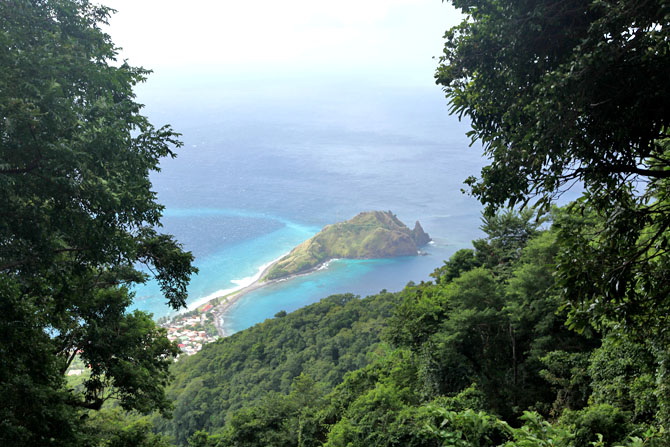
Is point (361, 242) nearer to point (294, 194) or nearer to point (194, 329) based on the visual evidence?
point (294, 194)

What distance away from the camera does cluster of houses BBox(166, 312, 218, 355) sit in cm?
4534

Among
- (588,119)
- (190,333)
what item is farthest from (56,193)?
(190,333)

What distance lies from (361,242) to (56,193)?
225ft

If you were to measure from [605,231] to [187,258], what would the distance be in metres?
5.91

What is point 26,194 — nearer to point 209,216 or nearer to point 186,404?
point 186,404

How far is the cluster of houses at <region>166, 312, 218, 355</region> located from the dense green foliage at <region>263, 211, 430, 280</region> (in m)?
19.4

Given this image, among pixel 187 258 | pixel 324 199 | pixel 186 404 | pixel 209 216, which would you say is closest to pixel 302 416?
pixel 187 258

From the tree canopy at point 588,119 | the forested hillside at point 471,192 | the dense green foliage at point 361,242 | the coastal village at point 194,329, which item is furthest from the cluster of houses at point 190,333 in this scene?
the tree canopy at point 588,119

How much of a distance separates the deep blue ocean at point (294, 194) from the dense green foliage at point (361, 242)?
1.66 m

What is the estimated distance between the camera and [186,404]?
92.5 feet

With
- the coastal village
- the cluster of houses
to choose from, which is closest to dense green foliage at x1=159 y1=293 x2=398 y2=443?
the cluster of houses

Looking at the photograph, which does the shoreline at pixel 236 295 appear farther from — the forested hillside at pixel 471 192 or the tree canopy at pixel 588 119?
the tree canopy at pixel 588 119

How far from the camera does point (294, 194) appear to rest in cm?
9269

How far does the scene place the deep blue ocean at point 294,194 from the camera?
207ft
